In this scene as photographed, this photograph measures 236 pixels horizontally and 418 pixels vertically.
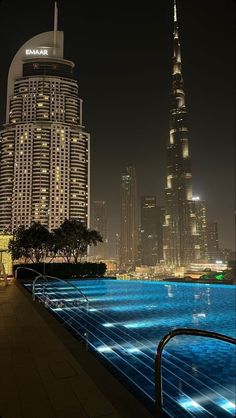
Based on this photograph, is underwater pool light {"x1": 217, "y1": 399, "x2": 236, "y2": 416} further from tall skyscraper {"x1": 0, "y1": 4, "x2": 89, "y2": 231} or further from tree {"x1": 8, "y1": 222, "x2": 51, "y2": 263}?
tall skyscraper {"x1": 0, "y1": 4, "x2": 89, "y2": 231}

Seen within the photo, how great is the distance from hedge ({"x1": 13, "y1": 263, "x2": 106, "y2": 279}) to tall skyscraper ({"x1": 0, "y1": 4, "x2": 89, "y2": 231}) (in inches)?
3151

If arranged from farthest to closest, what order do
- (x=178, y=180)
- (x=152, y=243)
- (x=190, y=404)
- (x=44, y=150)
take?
(x=152, y=243) < (x=178, y=180) < (x=44, y=150) < (x=190, y=404)

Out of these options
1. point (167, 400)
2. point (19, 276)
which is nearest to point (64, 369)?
point (167, 400)

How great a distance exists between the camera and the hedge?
25702 millimetres

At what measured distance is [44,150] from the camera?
358ft

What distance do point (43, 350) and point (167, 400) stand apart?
2.00 meters

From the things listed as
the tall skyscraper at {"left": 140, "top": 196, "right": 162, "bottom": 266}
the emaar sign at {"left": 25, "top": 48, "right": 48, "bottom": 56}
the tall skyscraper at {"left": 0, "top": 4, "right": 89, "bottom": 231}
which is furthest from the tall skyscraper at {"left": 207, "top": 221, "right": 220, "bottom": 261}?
the emaar sign at {"left": 25, "top": 48, "right": 48, "bottom": 56}

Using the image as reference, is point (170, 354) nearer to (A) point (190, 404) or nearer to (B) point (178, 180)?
(A) point (190, 404)

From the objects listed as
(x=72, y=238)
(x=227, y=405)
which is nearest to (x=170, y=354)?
(x=227, y=405)

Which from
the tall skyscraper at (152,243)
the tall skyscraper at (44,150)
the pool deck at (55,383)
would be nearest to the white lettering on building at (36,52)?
the tall skyscraper at (44,150)

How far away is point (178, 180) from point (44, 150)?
7695cm

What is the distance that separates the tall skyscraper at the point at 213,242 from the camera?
148500 mm

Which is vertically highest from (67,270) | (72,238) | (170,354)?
(72,238)

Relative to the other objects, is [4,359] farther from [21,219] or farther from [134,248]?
[134,248]
